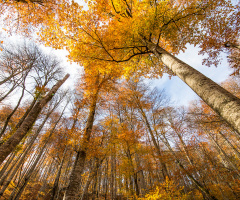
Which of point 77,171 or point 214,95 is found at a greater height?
point 214,95

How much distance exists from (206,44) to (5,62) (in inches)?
430

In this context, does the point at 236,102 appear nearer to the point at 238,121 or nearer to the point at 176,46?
the point at 238,121

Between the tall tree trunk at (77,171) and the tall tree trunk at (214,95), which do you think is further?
the tall tree trunk at (77,171)

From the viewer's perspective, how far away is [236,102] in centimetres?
116

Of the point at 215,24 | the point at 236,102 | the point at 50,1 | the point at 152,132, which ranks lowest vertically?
the point at 236,102

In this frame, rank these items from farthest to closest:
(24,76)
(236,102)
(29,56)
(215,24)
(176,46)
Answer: (29,56), (24,76), (176,46), (215,24), (236,102)

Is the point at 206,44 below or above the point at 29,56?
below

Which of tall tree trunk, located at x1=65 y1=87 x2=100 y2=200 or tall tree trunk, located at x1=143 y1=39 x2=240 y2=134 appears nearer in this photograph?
tall tree trunk, located at x1=143 y1=39 x2=240 y2=134

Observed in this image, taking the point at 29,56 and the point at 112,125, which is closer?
the point at 29,56

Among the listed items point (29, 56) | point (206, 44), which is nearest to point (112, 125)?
point (29, 56)

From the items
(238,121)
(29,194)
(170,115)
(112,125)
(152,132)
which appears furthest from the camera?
(29,194)

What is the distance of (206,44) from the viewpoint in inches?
199

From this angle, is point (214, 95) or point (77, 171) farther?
point (77, 171)

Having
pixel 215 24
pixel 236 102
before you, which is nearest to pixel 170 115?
pixel 215 24
